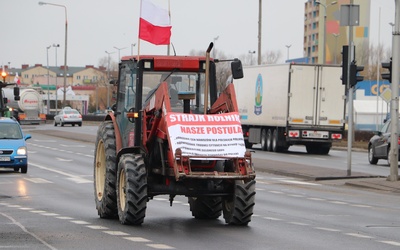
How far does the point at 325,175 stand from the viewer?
100 ft

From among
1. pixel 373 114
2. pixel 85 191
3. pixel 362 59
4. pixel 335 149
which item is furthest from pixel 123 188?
pixel 362 59

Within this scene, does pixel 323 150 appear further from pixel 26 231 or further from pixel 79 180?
pixel 26 231

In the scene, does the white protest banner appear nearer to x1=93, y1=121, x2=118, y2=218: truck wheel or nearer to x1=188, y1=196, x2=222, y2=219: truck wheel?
x1=188, y1=196, x2=222, y2=219: truck wheel

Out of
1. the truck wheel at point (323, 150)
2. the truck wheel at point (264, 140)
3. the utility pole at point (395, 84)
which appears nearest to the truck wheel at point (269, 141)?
the truck wheel at point (264, 140)

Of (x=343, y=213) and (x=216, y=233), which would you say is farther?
(x=343, y=213)

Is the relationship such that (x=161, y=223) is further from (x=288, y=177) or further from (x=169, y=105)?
(x=288, y=177)

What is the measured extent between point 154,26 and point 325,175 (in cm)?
1355

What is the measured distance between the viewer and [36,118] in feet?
293

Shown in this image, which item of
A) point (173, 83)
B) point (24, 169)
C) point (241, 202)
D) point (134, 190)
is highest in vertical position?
point (173, 83)

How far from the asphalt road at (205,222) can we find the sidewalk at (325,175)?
679 mm

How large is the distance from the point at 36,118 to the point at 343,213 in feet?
238

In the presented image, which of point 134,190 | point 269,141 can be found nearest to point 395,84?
point 134,190

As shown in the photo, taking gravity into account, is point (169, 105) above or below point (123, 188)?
above

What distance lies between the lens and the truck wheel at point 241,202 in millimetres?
15445
